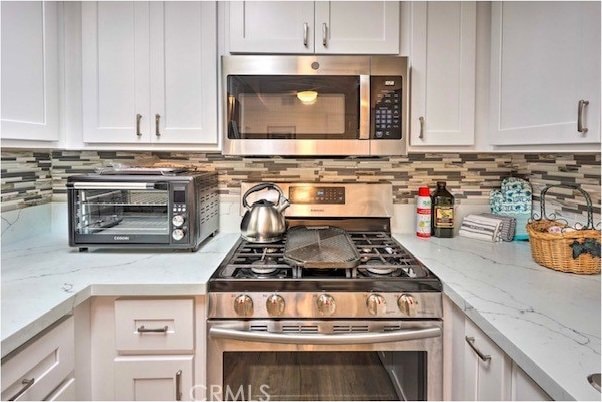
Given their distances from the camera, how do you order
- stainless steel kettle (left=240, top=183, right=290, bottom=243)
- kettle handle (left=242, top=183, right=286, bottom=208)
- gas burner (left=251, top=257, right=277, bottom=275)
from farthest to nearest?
kettle handle (left=242, top=183, right=286, bottom=208)
stainless steel kettle (left=240, top=183, right=290, bottom=243)
gas burner (left=251, top=257, right=277, bottom=275)

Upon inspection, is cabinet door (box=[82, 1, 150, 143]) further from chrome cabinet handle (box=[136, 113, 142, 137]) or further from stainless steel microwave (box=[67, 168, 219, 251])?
stainless steel microwave (box=[67, 168, 219, 251])

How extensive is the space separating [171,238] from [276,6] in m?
1.01

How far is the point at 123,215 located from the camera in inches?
65.7

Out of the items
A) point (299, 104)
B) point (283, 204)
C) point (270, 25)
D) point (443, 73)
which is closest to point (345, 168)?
point (283, 204)

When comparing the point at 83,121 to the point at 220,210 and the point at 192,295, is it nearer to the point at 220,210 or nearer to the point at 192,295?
the point at 220,210

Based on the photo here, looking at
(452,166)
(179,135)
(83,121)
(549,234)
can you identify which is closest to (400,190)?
(452,166)

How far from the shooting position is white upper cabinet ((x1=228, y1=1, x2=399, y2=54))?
1.64 m

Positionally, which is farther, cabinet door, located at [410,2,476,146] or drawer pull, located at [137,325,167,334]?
cabinet door, located at [410,2,476,146]

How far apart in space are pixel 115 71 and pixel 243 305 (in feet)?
3.63

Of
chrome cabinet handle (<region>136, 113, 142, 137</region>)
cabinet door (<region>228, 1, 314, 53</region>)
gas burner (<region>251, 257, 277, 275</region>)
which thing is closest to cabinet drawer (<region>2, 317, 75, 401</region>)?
gas burner (<region>251, 257, 277, 275</region>)

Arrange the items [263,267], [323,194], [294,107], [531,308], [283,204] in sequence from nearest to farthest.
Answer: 1. [531,308]
2. [263,267]
3. [294,107]
4. [283,204]
5. [323,194]

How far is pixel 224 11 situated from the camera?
1666 mm

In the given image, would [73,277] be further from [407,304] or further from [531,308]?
[531,308]

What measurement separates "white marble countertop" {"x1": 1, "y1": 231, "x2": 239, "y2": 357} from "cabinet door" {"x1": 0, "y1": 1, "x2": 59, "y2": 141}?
44 cm
